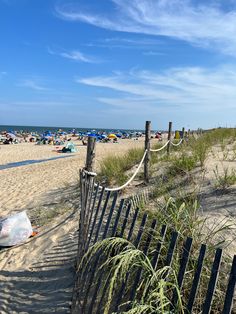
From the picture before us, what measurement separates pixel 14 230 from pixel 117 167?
3.67 m

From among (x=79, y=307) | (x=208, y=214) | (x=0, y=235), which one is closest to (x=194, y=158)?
(x=208, y=214)

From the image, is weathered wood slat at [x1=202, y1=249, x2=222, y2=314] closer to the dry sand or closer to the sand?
the sand

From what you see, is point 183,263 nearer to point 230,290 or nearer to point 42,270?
point 230,290

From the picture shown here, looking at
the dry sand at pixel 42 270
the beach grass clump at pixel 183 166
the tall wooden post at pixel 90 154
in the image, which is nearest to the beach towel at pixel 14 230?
the dry sand at pixel 42 270

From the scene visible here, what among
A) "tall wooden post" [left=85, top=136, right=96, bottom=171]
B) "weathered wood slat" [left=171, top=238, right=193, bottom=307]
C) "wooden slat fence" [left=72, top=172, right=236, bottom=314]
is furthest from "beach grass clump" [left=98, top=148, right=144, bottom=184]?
"weathered wood slat" [left=171, top=238, right=193, bottom=307]

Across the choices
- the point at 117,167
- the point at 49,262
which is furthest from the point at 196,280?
the point at 117,167

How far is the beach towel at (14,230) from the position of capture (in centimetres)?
520

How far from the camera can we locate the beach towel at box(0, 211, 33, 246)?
5203 mm

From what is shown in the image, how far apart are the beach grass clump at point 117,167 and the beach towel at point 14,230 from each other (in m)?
2.65

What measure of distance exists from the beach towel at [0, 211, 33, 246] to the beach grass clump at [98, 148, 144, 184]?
2.65m

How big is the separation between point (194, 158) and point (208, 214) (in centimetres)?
284

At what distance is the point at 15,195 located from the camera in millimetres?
8984

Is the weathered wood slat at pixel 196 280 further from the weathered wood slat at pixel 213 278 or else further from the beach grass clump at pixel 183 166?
the beach grass clump at pixel 183 166

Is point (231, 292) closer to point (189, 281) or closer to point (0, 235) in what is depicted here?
point (189, 281)
